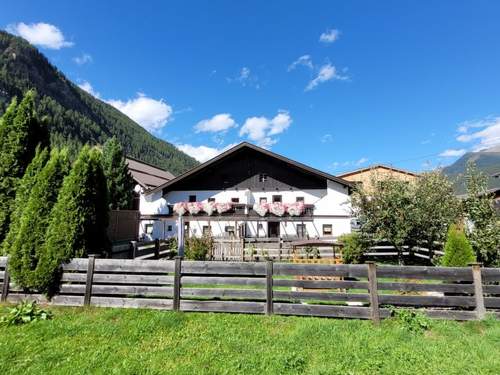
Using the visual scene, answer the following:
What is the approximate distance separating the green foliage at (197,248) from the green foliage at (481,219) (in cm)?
1062

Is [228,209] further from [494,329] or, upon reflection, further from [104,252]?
[494,329]

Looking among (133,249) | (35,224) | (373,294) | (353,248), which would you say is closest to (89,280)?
(35,224)

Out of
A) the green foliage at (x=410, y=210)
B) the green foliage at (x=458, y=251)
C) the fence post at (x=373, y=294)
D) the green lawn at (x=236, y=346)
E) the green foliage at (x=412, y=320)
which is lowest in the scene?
the green lawn at (x=236, y=346)

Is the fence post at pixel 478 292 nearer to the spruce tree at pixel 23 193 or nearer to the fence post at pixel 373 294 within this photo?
the fence post at pixel 373 294

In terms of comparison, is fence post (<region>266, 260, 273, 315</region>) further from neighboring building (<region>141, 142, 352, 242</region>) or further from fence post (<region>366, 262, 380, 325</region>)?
neighboring building (<region>141, 142, 352, 242</region>)

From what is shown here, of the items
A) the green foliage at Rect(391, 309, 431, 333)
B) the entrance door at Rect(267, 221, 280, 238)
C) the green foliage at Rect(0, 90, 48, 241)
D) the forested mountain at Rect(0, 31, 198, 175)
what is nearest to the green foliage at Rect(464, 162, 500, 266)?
the green foliage at Rect(391, 309, 431, 333)

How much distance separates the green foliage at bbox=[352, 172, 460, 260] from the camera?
1330 centimetres

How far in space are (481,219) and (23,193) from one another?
13.5 m

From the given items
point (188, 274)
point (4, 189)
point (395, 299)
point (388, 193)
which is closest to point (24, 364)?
point (188, 274)

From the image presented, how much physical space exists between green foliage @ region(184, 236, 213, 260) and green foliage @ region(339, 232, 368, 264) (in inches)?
265

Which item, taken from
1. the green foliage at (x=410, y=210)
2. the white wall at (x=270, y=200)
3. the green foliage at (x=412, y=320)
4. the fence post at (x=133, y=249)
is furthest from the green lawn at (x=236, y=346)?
the white wall at (x=270, y=200)

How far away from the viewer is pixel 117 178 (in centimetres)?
2517

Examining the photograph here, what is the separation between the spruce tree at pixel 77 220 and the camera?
642 centimetres

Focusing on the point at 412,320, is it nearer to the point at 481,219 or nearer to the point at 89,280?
the point at 481,219
